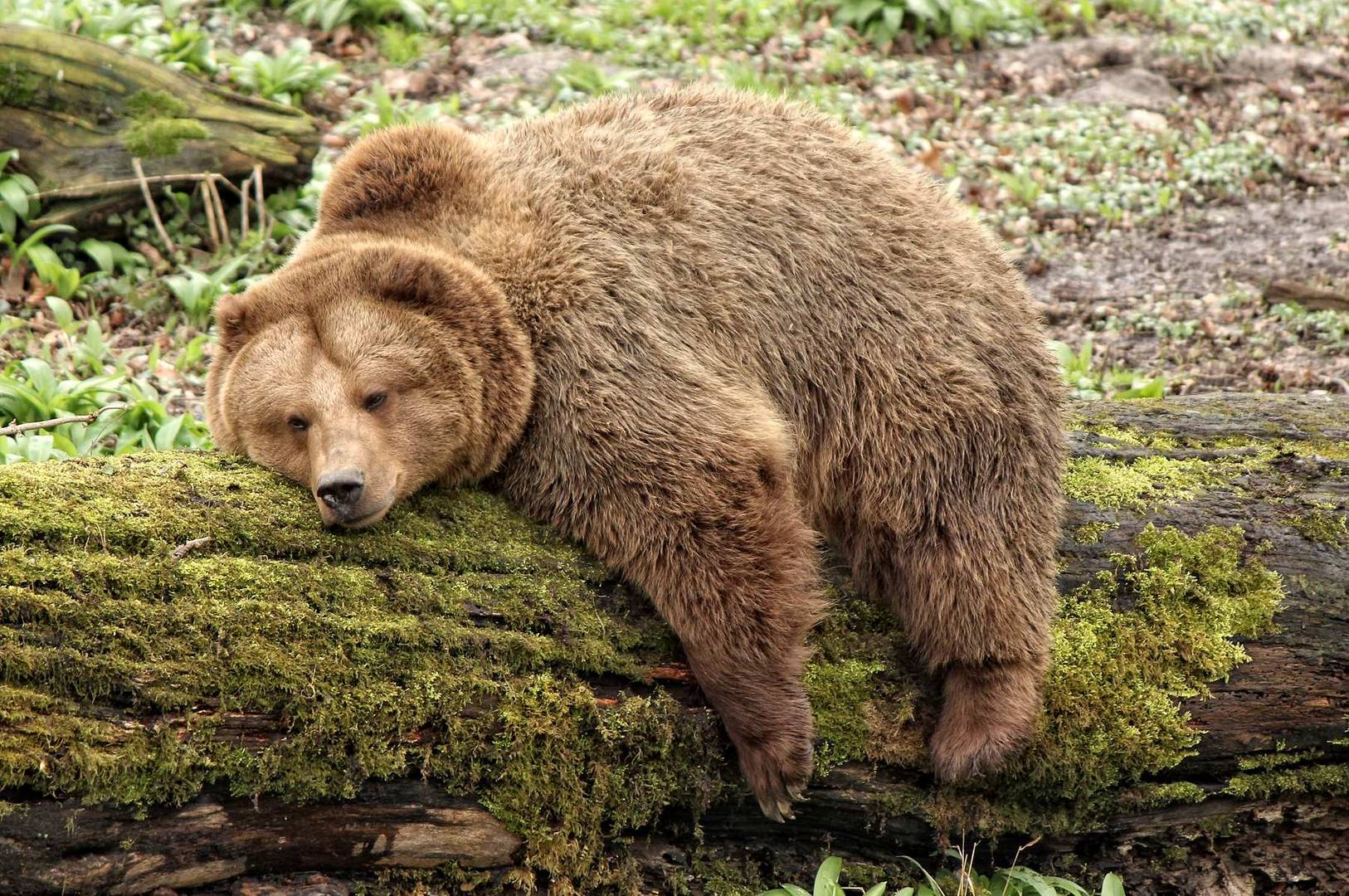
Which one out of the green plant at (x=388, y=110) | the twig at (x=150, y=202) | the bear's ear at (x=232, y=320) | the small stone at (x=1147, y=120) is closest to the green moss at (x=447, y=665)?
the bear's ear at (x=232, y=320)

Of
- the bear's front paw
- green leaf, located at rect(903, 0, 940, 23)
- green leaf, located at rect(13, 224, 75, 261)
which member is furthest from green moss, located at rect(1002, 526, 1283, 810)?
green leaf, located at rect(903, 0, 940, 23)

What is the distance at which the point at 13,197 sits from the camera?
803cm

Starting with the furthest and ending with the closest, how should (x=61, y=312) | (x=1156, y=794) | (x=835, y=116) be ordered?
(x=61, y=312) → (x=835, y=116) → (x=1156, y=794)

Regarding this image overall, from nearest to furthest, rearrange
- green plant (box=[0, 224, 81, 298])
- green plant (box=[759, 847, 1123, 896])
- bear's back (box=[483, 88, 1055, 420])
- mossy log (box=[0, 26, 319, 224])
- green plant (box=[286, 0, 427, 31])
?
green plant (box=[759, 847, 1123, 896])
bear's back (box=[483, 88, 1055, 420])
green plant (box=[0, 224, 81, 298])
mossy log (box=[0, 26, 319, 224])
green plant (box=[286, 0, 427, 31])

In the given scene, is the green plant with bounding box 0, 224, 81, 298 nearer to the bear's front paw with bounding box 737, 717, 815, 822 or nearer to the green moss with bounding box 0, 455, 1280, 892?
the green moss with bounding box 0, 455, 1280, 892

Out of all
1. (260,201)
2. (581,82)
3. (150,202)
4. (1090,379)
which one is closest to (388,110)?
(260,201)

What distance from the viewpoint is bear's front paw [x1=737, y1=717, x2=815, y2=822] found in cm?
412

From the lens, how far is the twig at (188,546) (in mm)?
3797

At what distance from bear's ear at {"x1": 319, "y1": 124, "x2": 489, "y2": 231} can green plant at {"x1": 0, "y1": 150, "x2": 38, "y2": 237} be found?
13.4 ft

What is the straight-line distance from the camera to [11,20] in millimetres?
9055

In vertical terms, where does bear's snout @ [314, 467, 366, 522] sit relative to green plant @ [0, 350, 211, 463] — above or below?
above

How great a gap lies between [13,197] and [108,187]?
58 cm

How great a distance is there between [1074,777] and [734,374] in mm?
1934

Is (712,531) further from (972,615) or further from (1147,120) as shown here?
(1147,120)
